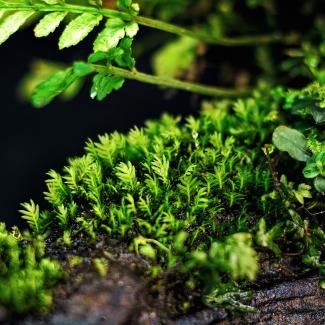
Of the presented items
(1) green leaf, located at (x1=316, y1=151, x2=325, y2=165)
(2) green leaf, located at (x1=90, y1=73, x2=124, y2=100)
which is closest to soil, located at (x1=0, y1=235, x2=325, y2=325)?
(1) green leaf, located at (x1=316, y1=151, x2=325, y2=165)

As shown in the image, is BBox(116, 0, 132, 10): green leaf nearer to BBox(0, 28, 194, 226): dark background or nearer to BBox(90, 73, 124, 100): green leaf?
BBox(90, 73, 124, 100): green leaf

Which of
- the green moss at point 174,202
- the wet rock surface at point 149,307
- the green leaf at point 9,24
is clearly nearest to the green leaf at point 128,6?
the green leaf at point 9,24

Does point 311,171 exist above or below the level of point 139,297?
above

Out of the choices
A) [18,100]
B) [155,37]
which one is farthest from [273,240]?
[18,100]

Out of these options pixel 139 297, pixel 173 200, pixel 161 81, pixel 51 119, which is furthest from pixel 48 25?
pixel 51 119

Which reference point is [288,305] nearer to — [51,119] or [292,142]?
[292,142]
